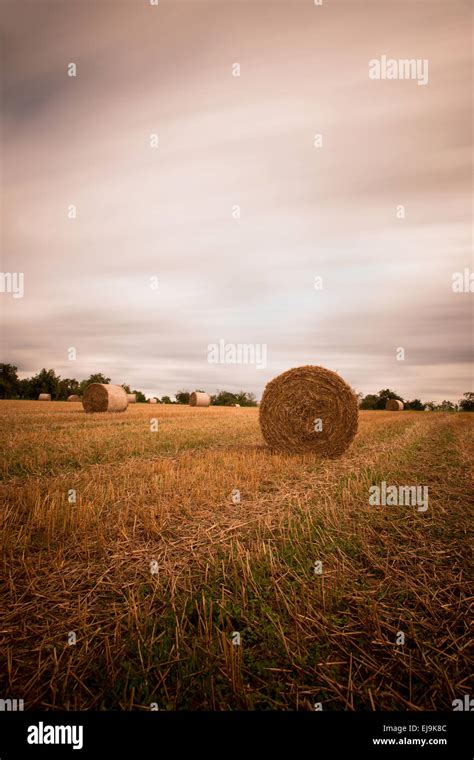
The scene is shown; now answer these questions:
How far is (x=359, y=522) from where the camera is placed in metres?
4.86

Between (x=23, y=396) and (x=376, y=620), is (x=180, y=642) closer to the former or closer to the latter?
(x=376, y=620)

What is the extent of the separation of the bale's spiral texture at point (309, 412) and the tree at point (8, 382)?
54.9 meters

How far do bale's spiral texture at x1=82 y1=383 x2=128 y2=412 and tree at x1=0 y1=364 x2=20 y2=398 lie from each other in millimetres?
38326

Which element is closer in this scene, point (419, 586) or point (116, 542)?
point (419, 586)

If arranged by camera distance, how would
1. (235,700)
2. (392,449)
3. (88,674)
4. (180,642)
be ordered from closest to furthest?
(235,700) < (88,674) < (180,642) < (392,449)

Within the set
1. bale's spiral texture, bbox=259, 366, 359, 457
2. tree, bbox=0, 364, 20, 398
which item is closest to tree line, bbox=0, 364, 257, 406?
tree, bbox=0, 364, 20, 398

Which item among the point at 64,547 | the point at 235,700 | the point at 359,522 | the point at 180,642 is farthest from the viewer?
the point at 359,522

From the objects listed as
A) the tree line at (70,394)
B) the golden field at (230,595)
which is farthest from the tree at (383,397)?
the golden field at (230,595)

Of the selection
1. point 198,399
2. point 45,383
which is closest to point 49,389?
point 45,383

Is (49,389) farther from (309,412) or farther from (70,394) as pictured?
(309,412)

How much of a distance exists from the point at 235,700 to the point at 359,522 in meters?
3.08

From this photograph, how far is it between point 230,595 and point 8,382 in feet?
203

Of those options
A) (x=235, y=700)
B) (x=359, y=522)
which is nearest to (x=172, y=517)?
(x=359, y=522)

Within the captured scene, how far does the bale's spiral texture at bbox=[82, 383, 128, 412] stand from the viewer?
2366 cm
